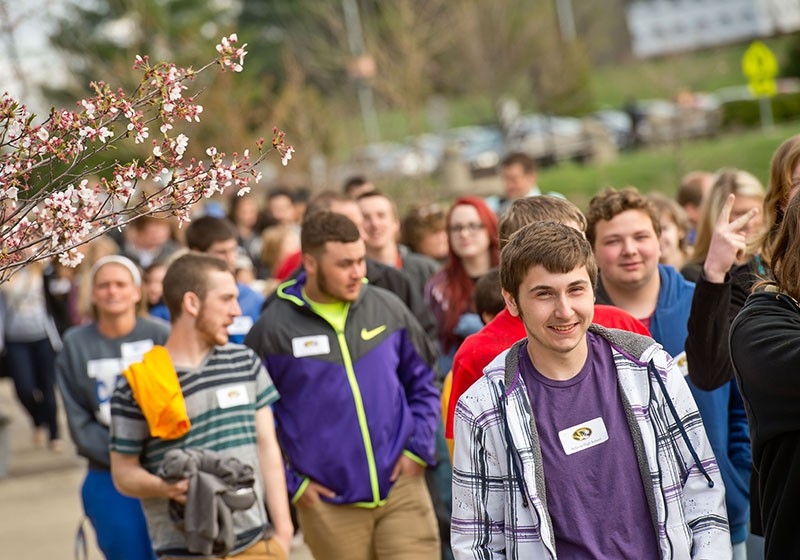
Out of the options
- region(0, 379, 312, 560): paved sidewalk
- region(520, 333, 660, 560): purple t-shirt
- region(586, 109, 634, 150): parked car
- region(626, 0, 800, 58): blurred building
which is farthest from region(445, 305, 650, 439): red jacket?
region(626, 0, 800, 58): blurred building

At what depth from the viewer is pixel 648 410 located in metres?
3.87

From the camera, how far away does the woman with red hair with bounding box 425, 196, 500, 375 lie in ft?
24.4

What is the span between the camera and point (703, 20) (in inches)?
2544

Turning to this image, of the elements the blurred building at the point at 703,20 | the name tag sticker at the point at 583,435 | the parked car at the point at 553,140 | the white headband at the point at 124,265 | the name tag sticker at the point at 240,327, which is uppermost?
the blurred building at the point at 703,20

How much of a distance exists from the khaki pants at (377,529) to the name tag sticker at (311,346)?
2.45 ft

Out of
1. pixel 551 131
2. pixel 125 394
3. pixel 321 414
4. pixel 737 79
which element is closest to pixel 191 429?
pixel 125 394

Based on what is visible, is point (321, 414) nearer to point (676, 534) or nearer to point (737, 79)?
point (676, 534)

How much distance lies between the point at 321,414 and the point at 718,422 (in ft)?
6.46

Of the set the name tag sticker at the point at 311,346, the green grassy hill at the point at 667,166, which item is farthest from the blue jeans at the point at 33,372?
the green grassy hill at the point at 667,166

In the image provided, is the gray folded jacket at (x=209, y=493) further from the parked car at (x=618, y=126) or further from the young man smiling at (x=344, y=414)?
the parked car at (x=618, y=126)

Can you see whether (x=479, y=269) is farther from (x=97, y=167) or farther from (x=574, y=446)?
(x=97, y=167)

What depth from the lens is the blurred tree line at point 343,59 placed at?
991 inches

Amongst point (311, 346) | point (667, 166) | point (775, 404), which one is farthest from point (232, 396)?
point (667, 166)

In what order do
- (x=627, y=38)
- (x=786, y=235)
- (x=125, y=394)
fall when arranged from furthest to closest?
1. (x=627, y=38)
2. (x=125, y=394)
3. (x=786, y=235)
